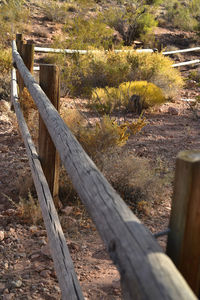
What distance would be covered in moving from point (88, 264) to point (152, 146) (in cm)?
324

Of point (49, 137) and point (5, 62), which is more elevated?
point (5, 62)

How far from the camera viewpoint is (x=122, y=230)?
1164 millimetres

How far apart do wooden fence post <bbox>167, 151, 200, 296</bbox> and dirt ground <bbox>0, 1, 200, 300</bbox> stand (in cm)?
153

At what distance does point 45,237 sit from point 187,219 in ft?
7.88

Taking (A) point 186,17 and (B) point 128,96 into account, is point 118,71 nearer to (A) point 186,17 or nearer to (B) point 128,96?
(B) point 128,96

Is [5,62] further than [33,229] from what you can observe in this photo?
Yes

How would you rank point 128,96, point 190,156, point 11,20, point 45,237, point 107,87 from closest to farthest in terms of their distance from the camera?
point 190,156, point 45,237, point 128,96, point 107,87, point 11,20

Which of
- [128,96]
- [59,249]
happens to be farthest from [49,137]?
[128,96]

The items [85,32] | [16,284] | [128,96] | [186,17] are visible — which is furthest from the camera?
[186,17]

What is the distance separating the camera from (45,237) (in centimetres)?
336

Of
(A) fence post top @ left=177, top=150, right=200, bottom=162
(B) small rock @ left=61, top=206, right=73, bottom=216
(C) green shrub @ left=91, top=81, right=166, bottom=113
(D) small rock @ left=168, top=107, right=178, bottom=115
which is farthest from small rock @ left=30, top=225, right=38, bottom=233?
(D) small rock @ left=168, top=107, right=178, bottom=115

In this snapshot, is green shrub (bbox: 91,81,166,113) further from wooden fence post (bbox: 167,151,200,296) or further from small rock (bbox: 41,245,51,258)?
wooden fence post (bbox: 167,151,200,296)

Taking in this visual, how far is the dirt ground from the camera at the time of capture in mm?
2664

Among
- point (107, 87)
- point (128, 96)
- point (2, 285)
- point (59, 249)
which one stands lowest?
point (2, 285)
